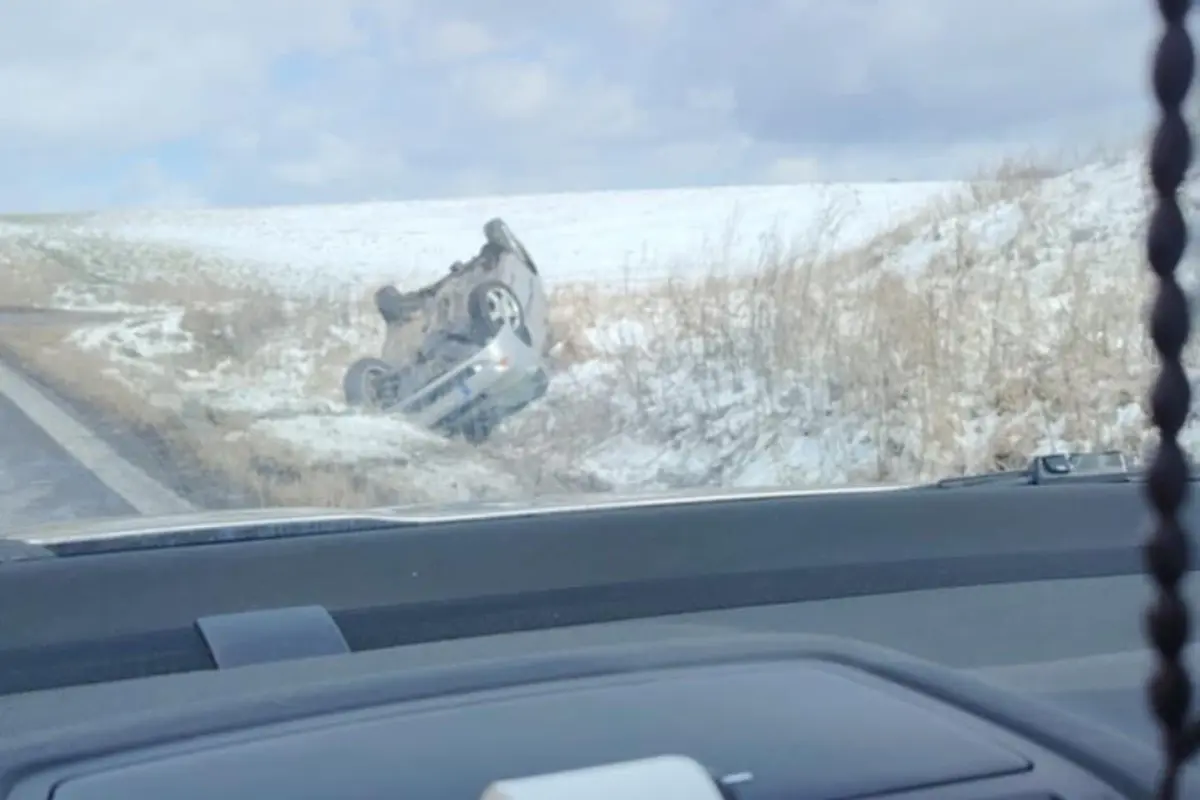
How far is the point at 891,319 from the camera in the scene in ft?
30.2

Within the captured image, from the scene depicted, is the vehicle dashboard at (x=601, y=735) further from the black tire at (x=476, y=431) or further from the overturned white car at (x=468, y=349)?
the black tire at (x=476, y=431)

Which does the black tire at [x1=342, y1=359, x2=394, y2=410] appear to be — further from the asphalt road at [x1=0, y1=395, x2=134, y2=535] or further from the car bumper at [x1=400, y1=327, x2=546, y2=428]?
the asphalt road at [x1=0, y1=395, x2=134, y2=535]

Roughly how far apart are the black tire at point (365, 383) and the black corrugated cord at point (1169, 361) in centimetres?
601

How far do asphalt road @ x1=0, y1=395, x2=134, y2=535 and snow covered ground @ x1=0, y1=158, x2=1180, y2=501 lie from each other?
2.74ft

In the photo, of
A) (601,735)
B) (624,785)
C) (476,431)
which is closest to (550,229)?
(476,431)

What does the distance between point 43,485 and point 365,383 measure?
1353 mm

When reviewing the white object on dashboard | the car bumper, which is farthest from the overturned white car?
the white object on dashboard

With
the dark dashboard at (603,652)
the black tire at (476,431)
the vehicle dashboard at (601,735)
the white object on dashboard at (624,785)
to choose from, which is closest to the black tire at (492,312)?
the black tire at (476,431)

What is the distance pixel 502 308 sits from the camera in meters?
6.61

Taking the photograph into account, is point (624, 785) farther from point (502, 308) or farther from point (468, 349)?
point (502, 308)

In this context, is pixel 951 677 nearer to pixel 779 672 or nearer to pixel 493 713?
pixel 779 672

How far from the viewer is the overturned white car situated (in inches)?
253

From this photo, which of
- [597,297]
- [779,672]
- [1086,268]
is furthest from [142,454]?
[779,672]

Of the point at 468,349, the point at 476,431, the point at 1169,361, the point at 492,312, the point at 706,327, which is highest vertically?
the point at 706,327
